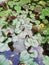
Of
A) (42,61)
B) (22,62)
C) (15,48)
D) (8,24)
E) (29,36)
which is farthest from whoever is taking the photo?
(8,24)

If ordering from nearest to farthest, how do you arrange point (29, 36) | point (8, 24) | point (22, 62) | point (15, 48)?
point (22, 62) < point (15, 48) < point (29, 36) < point (8, 24)

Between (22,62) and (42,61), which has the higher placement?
(22,62)

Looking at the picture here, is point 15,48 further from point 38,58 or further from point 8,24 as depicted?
point 8,24

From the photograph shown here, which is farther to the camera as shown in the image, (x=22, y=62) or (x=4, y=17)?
(x=4, y=17)

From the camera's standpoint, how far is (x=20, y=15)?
1.89m

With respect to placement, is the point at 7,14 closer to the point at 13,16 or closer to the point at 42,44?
the point at 13,16

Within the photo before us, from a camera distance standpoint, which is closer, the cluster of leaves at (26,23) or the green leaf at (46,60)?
the green leaf at (46,60)

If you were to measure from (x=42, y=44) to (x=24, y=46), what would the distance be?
0.49 ft

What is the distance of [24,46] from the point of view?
5.14 ft

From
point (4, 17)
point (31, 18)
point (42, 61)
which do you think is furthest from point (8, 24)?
point (42, 61)

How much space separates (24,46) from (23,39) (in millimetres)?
79

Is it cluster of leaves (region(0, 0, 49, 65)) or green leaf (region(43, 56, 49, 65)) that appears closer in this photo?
green leaf (region(43, 56, 49, 65))

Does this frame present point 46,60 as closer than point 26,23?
Yes

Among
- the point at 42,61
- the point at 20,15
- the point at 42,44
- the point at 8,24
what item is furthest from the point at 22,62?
the point at 20,15
